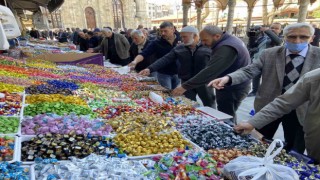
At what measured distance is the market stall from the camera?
1.44 m

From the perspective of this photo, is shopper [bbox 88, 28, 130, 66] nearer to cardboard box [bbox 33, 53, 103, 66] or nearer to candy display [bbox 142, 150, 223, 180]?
cardboard box [bbox 33, 53, 103, 66]

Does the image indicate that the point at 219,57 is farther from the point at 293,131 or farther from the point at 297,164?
the point at 297,164

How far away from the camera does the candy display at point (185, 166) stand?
56.7 inches

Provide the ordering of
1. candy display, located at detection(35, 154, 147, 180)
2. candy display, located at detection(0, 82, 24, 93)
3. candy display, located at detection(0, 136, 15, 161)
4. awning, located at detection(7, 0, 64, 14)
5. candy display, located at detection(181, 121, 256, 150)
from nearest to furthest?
candy display, located at detection(35, 154, 147, 180) → candy display, located at detection(0, 136, 15, 161) → candy display, located at detection(181, 121, 256, 150) → candy display, located at detection(0, 82, 24, 93) → awning, located at detection(7, 0, 64, 14)

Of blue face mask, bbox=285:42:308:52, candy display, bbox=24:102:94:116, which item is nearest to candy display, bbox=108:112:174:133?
candy display, bbox=24:102:94:116

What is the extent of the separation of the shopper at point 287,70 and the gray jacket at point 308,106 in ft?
1.31

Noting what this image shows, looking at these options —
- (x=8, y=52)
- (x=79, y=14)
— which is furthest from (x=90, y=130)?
(x=79, y=14)

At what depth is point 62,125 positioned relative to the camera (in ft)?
6.78

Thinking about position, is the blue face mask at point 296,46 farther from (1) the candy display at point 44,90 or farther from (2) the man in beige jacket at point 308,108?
(1) the candy display at point 44,90

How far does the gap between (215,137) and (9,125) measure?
1.57 m

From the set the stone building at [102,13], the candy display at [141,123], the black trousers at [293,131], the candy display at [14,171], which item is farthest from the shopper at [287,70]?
the stone building at [102,13]

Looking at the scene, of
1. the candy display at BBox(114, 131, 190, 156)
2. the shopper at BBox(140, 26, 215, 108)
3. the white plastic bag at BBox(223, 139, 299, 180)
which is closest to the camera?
the white plastic bag at BBox(223, 139, 299, 180)

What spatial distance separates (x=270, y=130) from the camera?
2.77m

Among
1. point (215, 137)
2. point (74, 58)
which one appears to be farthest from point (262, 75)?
point (74, 58)
